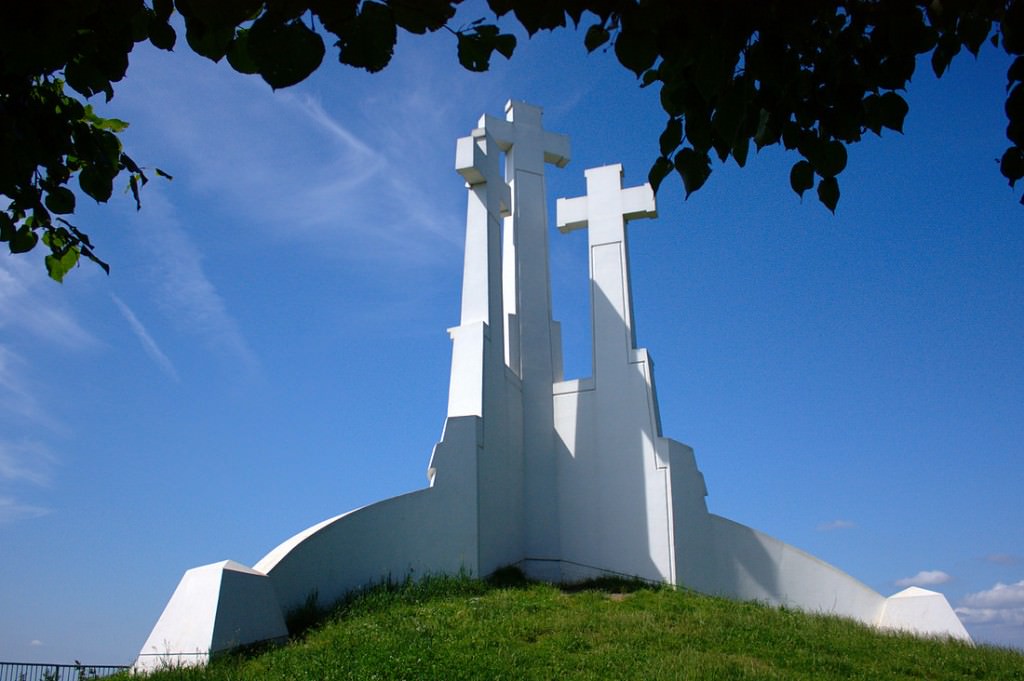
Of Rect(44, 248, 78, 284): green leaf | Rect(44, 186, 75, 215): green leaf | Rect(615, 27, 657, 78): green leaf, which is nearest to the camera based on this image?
Rect(615, 27, 657, 78): green leaf

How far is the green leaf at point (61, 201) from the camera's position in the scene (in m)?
4.47

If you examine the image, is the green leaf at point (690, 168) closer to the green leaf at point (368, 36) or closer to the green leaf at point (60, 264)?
the green leaf at point (368, 36)

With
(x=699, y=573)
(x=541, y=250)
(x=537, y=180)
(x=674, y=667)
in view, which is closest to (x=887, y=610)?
(x=699, y=573)

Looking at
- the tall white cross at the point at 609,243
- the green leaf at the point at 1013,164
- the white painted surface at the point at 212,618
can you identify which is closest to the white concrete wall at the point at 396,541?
the white painted surface at the point at 212,618

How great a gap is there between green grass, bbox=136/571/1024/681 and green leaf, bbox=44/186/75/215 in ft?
15.2

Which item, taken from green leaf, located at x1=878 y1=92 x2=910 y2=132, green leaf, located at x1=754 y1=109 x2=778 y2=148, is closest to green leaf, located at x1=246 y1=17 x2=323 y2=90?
green leaf, located at x1=754 y1=109 x2=778 y2=148

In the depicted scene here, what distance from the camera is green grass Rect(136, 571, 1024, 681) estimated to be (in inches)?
323

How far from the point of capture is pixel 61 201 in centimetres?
448

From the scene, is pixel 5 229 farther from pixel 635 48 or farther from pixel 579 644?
pixel 579 644

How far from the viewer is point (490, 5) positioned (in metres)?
2.95

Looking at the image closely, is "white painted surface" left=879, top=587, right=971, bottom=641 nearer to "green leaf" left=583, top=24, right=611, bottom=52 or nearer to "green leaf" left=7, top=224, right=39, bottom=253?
"green leaf" left=583, top=24, right=611, bottom=52

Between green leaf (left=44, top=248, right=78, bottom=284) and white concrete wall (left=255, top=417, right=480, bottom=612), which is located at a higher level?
green leaf (left=44, top=248, right=78, bottom=284)

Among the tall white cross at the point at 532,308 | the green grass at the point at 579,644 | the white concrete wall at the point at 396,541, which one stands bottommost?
the green grass at the point at 579,644

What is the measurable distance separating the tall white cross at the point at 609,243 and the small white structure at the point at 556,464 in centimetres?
2
